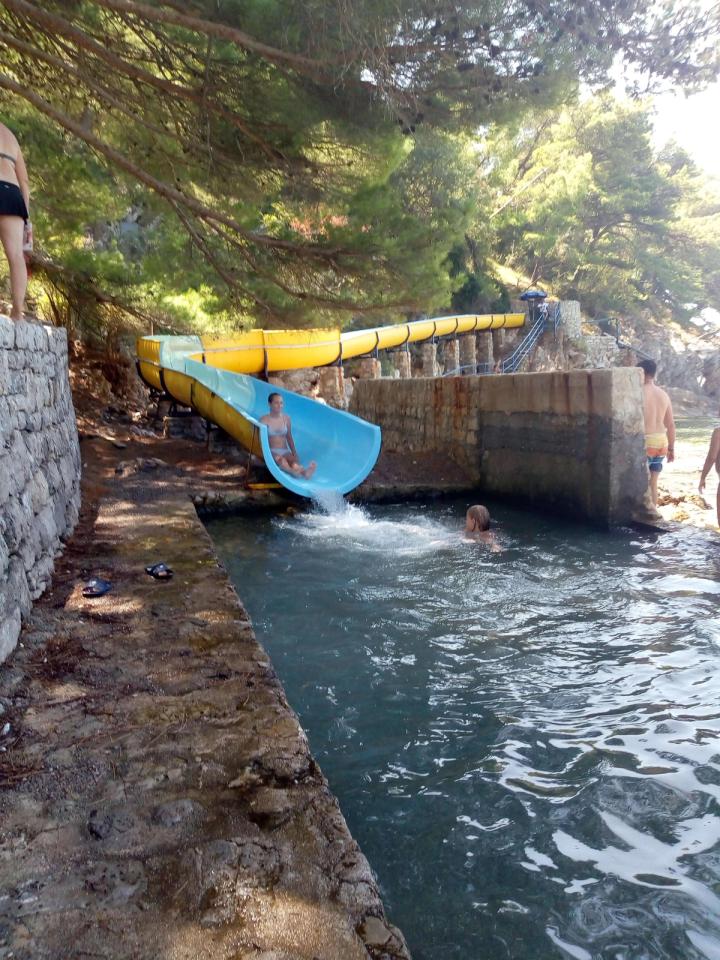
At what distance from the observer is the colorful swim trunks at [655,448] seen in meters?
6.48

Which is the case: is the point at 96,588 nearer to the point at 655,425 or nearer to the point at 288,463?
the point at 288,463

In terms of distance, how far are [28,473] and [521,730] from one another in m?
2.67

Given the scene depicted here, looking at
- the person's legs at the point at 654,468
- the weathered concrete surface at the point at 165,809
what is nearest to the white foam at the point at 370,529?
the person's legs at the point at 654,468

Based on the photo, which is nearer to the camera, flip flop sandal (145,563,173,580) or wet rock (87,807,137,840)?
wet rock (87,807,137,840)

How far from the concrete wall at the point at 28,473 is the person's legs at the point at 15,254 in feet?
0.57

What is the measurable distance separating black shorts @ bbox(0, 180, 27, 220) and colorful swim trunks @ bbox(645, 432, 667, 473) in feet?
17.9

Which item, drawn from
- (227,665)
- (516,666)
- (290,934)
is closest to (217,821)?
(290,934)

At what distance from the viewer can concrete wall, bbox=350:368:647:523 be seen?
6.38 m

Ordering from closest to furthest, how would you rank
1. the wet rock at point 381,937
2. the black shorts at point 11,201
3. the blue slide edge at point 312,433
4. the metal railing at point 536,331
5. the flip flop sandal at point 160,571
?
1. the wet rock at point 381,937
2. the black shorts at point 11,201
3. the flip flop sandal at point 160,571
4. the blue slide edge at point 312,433
5. the metal railing at point 536,331

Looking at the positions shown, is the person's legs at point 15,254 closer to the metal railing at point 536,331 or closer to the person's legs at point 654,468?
the person's legs at point 654,468

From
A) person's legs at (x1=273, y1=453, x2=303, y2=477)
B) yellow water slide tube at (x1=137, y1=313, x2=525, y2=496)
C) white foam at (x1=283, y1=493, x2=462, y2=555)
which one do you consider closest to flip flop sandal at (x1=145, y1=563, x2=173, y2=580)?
white foam at (x1=283, y1=493, x2=462, y2=555)

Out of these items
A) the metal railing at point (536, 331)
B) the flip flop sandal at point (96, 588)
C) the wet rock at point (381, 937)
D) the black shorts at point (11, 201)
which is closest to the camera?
the wet rock at point (381, 937)

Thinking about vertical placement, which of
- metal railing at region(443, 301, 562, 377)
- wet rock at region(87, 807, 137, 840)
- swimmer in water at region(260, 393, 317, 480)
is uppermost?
metal railing at region(443, 301, 562, 377)

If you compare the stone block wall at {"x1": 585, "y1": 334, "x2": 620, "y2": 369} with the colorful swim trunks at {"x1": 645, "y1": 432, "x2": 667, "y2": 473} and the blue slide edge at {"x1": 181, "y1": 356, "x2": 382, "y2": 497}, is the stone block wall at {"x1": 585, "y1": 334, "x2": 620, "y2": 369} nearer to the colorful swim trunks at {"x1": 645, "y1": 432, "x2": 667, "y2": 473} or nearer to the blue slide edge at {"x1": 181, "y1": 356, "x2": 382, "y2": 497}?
the blue slide edge at {"x1": 181, "y1": 356, "x2": 382, "y2": 497}
